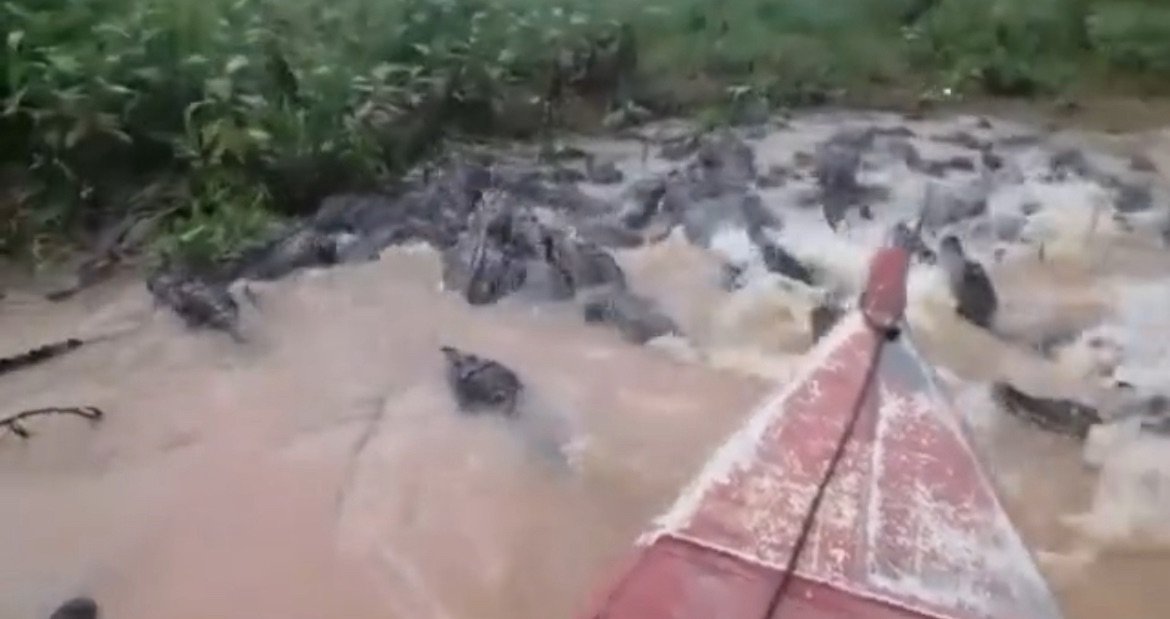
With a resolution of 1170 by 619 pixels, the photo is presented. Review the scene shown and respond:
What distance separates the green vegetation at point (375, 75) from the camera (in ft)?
12.9

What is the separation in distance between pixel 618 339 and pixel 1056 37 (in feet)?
8.83

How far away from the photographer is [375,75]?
4445 mm

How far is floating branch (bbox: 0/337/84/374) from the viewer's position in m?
3.32

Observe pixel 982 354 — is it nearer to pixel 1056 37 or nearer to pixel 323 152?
pixel 323 152

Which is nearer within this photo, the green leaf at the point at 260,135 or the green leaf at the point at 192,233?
the green leaf at the point at 192,233

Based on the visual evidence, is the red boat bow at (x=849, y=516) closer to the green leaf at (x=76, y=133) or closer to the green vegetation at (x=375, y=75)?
the green vegetation at (x=375, y=75)

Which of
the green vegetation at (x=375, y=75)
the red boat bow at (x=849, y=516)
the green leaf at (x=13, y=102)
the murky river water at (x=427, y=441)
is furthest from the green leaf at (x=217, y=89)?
the red boat bow at (x=849, y=516)

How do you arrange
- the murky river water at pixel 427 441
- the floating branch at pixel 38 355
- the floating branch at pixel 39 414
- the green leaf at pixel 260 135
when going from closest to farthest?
the murky river water at pixel 427 441, the floating branch at pixel 39 414, the floating branch at pixel 38 355, the green leaf at pixel 260 135

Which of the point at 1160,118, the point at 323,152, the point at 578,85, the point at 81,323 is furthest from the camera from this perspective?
the point at 1160,118

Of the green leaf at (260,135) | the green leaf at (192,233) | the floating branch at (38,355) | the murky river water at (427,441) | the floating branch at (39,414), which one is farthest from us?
the green leaf at (260,135)

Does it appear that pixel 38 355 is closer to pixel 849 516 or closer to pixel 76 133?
pixel 76 133

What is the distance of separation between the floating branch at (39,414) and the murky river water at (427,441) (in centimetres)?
2

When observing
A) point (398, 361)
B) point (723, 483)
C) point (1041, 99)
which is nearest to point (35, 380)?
point (398, 361)

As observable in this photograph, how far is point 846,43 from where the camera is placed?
5.38 m
